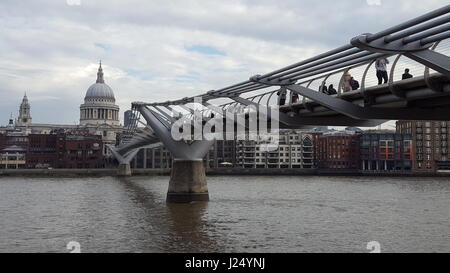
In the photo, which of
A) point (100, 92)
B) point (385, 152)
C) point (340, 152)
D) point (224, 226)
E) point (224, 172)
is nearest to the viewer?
point (224, 226)

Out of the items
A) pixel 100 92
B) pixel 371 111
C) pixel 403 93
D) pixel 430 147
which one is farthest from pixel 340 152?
pixel 403 93

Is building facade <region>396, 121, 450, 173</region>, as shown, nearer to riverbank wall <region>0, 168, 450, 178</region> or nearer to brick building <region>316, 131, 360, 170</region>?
riverbank wall <region>0, 168, 450, 178</region>

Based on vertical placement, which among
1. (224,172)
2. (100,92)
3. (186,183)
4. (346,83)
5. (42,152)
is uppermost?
(100,92)

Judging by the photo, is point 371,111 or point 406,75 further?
point 371,111

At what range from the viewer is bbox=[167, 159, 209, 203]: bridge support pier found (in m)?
36.2

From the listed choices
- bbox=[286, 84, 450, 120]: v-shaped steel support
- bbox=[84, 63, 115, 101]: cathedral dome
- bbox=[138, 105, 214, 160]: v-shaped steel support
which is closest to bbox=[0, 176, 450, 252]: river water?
bbox=[138, 105, 214, 160]: v-shaped steel support

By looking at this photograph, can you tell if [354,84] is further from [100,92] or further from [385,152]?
[100,92]

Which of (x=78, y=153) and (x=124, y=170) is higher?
(x=78, y=153)

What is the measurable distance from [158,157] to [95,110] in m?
53.1

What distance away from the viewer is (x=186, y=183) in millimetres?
36562

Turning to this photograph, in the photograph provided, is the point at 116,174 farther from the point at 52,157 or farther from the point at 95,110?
the point at 95,110

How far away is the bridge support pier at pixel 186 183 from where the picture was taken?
119 feet

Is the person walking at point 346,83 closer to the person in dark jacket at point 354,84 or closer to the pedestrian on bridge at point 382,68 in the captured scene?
the person in dark jacket at point 354,84

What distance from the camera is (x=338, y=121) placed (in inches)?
948
